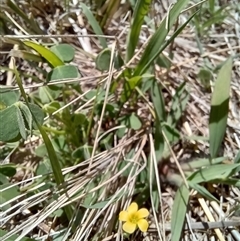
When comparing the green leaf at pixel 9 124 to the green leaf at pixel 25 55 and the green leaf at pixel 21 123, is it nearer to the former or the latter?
the green leaf at pixel 21 123

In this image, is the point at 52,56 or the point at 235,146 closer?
the point at 52,56

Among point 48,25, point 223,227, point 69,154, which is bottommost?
point 223,227

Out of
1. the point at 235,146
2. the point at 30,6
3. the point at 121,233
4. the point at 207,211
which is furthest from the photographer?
the point at 30,6

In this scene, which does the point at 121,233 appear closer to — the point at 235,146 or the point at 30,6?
the point at 235,146

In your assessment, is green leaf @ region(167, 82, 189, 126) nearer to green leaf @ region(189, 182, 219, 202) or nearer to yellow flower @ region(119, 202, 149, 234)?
green leaf @ region(189, 182, 219, 202)

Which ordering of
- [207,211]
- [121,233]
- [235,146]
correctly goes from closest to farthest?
[121,233]
[207,211]
[235,146]

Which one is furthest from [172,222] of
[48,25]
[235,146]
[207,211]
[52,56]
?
[48,25]

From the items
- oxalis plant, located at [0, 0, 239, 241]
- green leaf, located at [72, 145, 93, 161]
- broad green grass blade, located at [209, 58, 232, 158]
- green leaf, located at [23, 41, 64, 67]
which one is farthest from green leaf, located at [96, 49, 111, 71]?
broad green grass blade, located at [209, 58, 232, 158]
